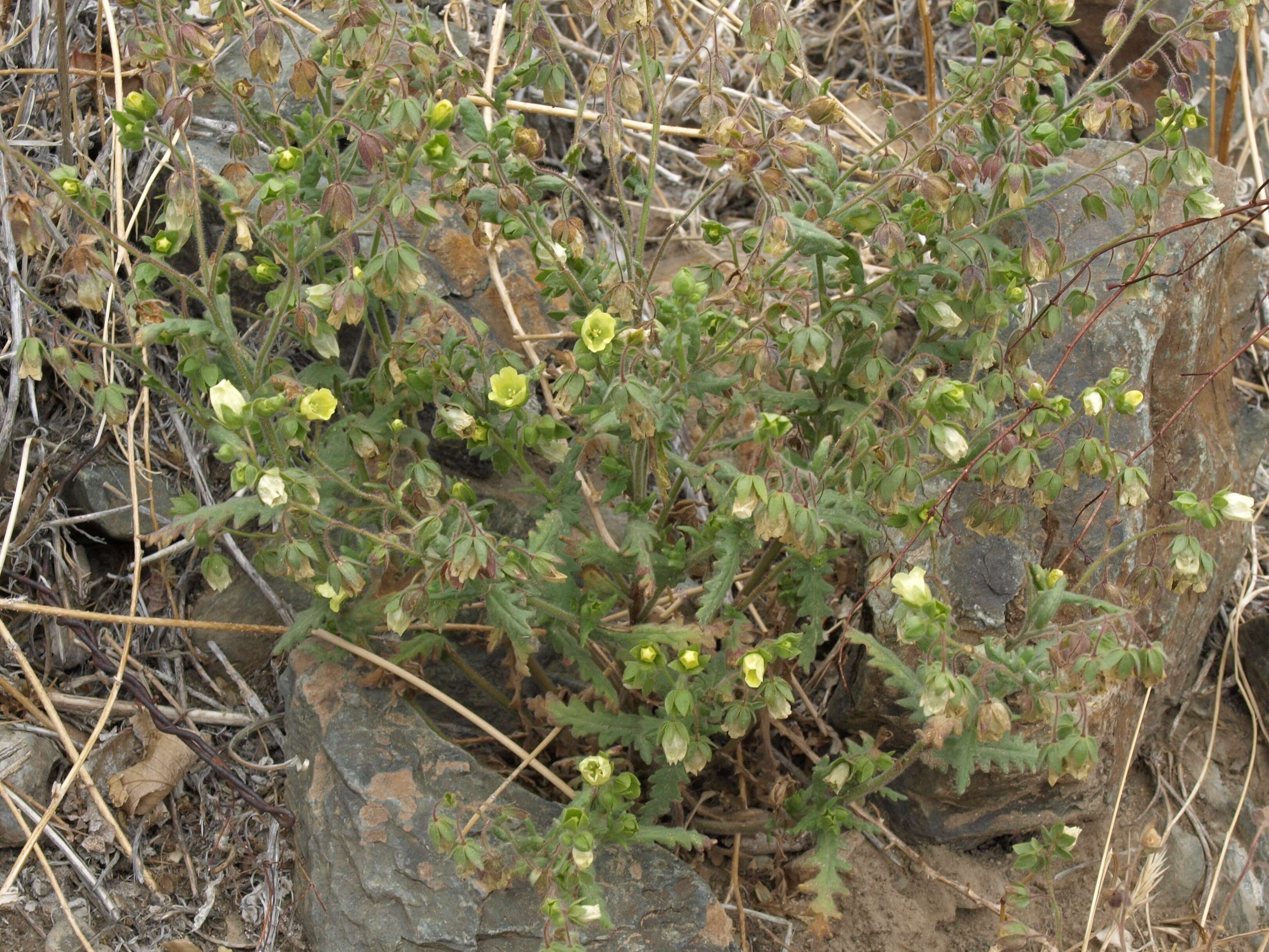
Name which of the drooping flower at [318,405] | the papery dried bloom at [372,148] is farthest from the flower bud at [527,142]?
the drooping flower at [318,405]

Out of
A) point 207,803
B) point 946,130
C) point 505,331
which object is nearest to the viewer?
point 946,130

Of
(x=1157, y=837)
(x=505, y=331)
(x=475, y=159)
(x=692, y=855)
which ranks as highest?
(x=475, y=159)

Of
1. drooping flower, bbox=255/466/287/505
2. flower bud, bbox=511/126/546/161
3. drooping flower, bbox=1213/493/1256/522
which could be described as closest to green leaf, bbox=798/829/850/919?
drooping flower, bbox=1213/493/1256/522

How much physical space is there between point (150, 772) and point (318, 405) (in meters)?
1.23

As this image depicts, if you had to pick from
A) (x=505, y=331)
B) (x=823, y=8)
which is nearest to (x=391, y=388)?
(x=505, y=331)

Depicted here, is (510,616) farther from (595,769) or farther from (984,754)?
(984,754)

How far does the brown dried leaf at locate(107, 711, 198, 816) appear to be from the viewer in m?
3.03

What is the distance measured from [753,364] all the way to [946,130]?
2.57ft

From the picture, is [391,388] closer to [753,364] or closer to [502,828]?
[753,364]

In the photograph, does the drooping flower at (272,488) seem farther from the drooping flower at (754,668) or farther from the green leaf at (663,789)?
the green leaf at (663,789)

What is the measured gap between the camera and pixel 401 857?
2758mm

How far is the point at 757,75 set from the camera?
2932 millimetres

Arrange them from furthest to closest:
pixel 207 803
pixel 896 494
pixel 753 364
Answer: pixel 207 803 → pixel 753 364 → pixel 896 494

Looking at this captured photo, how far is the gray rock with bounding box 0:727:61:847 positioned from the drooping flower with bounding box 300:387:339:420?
1.27 m
